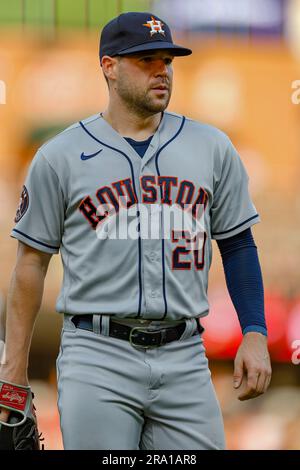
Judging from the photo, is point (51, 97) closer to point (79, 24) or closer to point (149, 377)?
point (79, 24)

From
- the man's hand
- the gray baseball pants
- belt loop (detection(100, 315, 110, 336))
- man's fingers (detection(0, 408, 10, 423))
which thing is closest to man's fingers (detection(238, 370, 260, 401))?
the man's hand

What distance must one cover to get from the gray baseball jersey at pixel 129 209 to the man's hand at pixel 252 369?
16 centimetres

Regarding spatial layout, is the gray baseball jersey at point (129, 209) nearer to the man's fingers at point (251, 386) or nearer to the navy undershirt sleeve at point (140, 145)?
the navy undershirt sleeve at point (140, 145)

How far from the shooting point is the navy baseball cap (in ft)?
9.13

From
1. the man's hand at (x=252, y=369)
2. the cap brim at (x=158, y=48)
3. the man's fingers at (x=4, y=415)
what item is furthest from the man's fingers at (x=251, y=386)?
the cap brim at (x=158, y=48)

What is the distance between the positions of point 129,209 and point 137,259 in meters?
0.14

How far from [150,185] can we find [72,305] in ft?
1.25

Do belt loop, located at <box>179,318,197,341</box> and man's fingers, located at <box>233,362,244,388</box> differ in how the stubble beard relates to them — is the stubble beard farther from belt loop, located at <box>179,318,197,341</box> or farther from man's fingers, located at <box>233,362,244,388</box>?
man's fingers, located at <box>233,362,244,388</box>

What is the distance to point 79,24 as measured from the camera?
25.4 ft

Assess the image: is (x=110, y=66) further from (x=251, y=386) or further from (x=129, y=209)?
(x=251, y=386)

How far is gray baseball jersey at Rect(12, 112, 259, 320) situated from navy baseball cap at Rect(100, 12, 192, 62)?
0.21 m

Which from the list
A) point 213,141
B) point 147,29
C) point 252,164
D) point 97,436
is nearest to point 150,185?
point 213,141

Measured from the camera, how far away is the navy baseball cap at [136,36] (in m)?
2.78

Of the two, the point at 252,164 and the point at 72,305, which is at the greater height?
the point at 72,305
